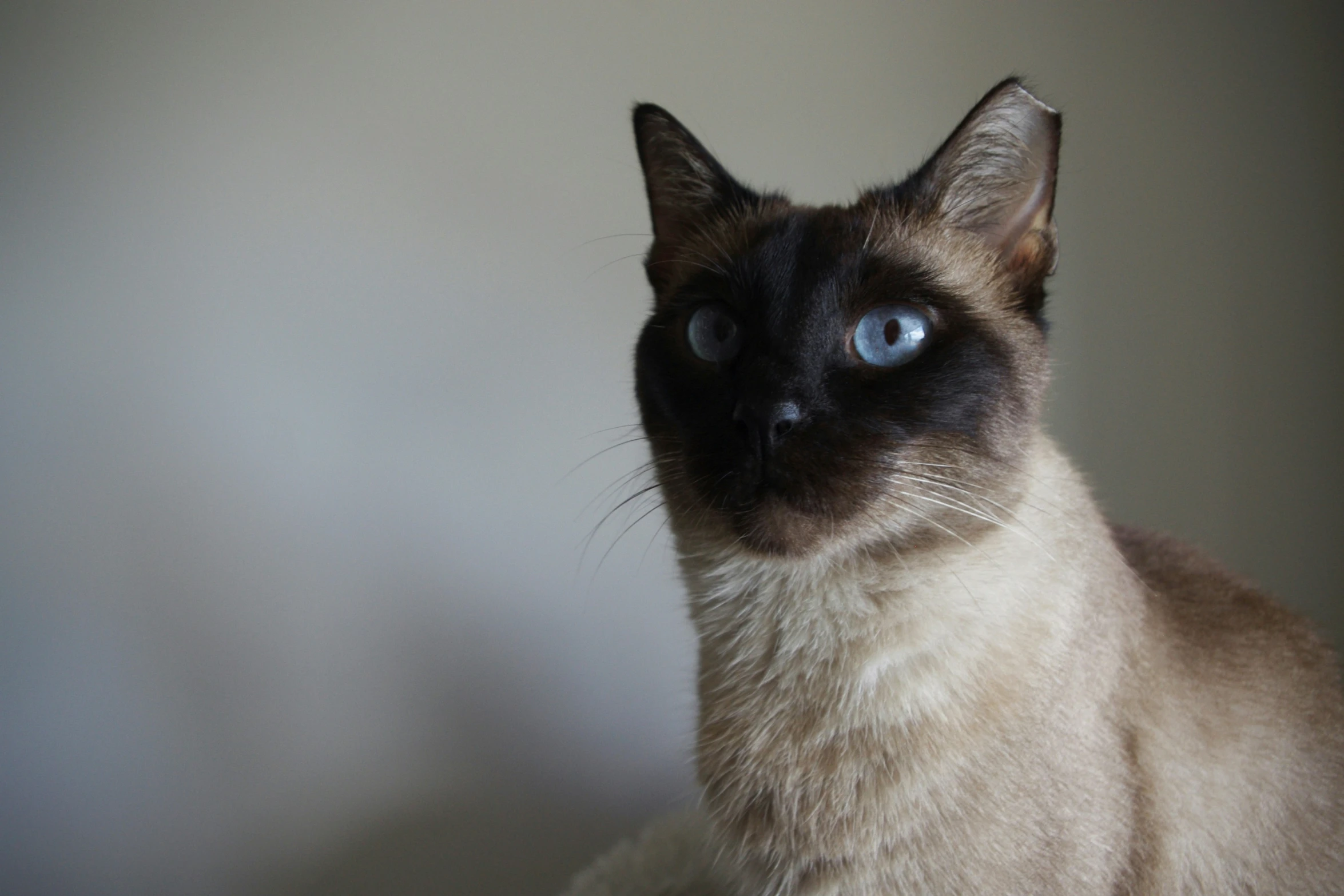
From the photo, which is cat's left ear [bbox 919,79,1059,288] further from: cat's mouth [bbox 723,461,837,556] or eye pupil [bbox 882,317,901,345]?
cat's mouth [bbox 723,461,837,556]

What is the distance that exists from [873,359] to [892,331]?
37 mm

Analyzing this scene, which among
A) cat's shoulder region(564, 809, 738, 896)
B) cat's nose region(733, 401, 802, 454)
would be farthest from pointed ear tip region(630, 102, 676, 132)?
cat's shoulder region(564, 809, 738, 896)

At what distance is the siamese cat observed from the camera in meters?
0.82

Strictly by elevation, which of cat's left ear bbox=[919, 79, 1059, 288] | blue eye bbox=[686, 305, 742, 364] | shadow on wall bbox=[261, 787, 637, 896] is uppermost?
cat's left ear bbox=[919, 79, 1059, 288]

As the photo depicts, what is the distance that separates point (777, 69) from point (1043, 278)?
95cm

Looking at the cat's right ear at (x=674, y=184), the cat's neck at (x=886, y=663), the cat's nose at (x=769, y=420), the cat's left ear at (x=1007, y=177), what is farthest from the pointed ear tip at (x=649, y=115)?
the cat's neck at (x=886, y=663)

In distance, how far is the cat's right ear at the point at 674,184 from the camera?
3.54 ft

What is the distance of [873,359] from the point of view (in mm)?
862

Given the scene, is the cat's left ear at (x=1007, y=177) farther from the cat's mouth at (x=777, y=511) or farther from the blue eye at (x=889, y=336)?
the cat's mouth at (x=777, y=511)

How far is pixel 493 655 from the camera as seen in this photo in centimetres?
163

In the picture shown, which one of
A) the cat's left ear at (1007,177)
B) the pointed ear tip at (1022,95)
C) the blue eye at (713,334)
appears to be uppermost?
the pointed ear tip at (1022,95)

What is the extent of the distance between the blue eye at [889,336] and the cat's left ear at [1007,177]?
7.5 inches

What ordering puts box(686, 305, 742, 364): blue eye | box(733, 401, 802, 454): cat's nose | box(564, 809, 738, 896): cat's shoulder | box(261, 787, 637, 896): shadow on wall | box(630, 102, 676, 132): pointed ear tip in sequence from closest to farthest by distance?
box(733, 401, 802, 454): cat's nose, box(686, 305, 742, 364): blue eye, box(630, 102, 676, 132): pointed ear tip, box(564, 809, 738, 896): cat's shoulder, box(261, 787, 637, 896): shadow on wall

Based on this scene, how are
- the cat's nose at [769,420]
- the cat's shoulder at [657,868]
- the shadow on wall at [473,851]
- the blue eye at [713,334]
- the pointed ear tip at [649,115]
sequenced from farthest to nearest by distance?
1. the shadow on wall at [473,851]
2. the cat's shoulder at [657,868]
3. the pointed ear tip at [649,115]
4. the blue eye at [713,334]
5. the cat's nose at [769,420]
